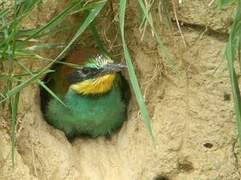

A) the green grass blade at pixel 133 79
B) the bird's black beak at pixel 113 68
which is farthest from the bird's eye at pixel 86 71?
the green grass blade at pixel 133 79

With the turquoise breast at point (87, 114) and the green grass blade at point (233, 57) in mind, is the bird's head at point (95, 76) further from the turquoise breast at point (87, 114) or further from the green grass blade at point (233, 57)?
the green grass blade at point (233, 57)

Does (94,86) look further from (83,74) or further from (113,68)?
(113,68)

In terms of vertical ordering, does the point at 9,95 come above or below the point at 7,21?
below

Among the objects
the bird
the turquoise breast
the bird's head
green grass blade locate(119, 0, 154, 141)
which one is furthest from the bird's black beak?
green grass blade locate(119, 0, 154, 141)

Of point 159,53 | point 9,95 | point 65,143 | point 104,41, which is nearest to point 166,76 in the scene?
point 159,53

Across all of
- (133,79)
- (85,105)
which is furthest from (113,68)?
(133,79)

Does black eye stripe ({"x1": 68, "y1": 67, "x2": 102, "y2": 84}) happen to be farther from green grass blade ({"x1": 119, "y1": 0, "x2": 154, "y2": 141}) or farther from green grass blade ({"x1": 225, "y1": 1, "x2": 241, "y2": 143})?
green grass blade ({"x1": 225, "y1": 1, "x2": 241, "y2": 143})

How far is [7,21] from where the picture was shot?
298cm

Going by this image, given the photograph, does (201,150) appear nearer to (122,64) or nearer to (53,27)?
(122,64)

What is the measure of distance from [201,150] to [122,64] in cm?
51

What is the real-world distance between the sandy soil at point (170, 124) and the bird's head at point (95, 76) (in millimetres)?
122

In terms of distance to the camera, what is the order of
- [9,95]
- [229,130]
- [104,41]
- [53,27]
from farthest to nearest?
[104,41]
[229,130]
[53,27]
[9,95]

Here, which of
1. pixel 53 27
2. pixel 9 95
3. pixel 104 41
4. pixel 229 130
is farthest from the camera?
pixel 104 41

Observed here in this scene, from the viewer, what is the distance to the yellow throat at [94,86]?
135 inches
